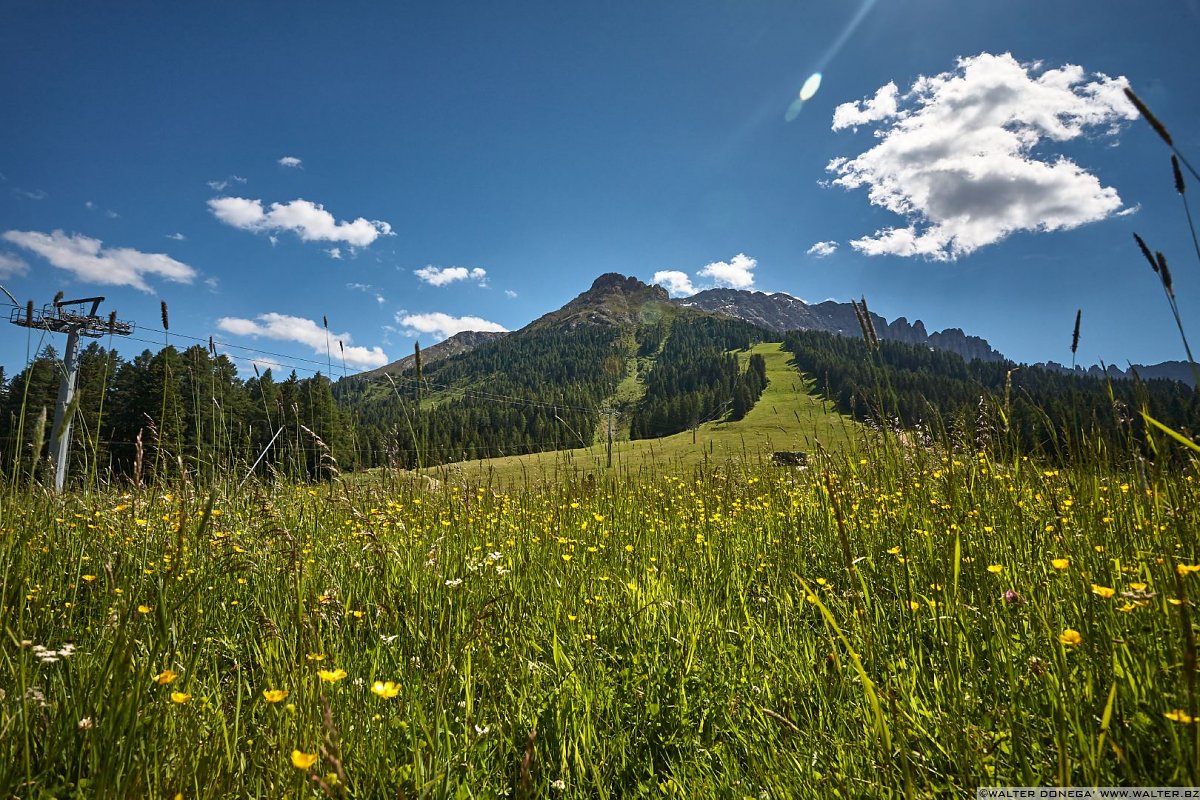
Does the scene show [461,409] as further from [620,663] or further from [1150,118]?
[1150,118]

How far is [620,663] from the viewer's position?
272 cm

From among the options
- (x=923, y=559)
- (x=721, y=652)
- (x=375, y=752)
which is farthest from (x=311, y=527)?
(x=923, y=559)

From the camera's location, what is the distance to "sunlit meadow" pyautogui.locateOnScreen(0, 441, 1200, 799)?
1.52 meters

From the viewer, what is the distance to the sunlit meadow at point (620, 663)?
1.52m

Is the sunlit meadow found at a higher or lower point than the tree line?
lower

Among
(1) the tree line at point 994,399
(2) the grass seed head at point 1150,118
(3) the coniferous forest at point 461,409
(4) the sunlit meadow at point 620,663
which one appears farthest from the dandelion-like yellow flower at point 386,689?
(2) the grass seed head at point 1150,118

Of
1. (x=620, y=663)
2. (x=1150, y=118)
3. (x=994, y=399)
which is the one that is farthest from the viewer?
(x=994, y=399)

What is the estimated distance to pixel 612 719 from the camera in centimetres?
232

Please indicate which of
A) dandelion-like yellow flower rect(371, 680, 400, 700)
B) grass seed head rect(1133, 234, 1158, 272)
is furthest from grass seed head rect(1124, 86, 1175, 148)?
dandelion-like yellow flower rect(371, 680, 400, 700)

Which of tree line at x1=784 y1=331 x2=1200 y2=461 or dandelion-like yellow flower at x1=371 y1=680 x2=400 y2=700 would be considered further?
tree line at x1=784 y1=331 x2=1200 y2=461

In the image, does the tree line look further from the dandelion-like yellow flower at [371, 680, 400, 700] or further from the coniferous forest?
the dandelion-like yellow flower at [371, 680, 400, 700]

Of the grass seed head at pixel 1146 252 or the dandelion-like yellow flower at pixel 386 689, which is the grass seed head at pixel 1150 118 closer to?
the grass seed head at pixel 1146 252

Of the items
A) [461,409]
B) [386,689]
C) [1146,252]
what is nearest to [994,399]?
[1146,252]

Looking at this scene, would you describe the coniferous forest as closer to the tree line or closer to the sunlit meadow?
the tree line
